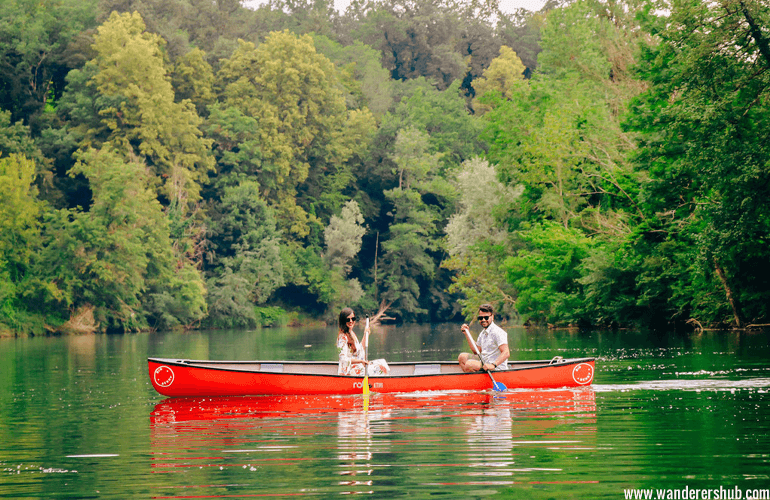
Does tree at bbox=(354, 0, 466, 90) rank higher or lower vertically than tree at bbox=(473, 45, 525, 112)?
higher

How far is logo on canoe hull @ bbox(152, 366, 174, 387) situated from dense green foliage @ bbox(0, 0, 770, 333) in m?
16.8

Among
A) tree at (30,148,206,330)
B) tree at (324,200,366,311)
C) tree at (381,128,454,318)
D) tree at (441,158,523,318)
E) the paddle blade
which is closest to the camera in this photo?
the paddle blade

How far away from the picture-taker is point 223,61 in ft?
245

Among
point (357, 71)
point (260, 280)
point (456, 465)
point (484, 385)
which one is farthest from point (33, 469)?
point (357, 71)

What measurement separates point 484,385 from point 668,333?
2108 centimetres

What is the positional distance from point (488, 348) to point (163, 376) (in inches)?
218

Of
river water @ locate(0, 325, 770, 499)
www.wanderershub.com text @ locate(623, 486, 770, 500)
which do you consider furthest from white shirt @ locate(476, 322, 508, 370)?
www.wanderershub.com text @ locate(623, 486, 770, 500)

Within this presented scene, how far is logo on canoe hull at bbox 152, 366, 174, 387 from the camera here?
16500 mm

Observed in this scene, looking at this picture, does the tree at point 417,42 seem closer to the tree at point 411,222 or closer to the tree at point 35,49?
the tree at point 411,222

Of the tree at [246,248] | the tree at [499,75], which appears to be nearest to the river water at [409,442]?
the tree at [246,248]

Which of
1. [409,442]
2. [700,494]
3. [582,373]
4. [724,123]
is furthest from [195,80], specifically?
[700,494]

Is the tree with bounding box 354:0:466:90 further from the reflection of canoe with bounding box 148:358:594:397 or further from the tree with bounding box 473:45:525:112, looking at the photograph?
the reflection of canoe with bounding box 148:358:594:397

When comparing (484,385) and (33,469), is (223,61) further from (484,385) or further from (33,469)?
(33,469)

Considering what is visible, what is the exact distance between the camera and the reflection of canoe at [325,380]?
15.8 meters
